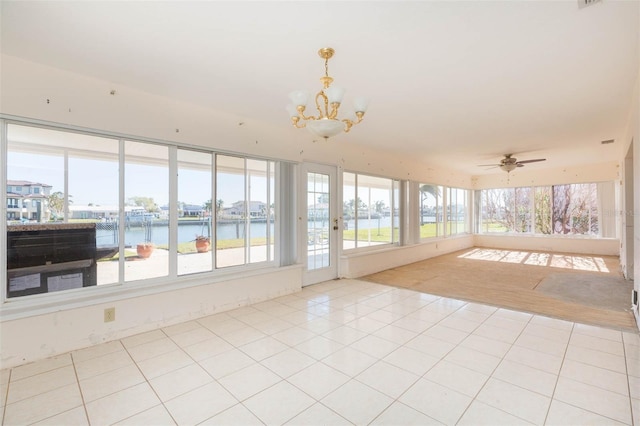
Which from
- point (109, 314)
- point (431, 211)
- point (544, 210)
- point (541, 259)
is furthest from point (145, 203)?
point (544, 210)

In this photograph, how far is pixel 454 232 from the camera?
955cm

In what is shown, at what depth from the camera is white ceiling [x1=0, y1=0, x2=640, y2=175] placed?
6.45 feet

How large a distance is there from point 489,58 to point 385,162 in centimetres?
403

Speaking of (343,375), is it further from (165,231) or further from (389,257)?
(389,257)

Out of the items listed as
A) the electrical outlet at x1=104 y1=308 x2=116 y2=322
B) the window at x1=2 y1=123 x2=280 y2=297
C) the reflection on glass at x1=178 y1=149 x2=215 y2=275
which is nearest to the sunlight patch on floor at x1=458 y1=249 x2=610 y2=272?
the window at x1=2 y1=123 x2=280 y2=297

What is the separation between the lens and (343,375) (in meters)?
2.33

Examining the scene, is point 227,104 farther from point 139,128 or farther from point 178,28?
point 178,28

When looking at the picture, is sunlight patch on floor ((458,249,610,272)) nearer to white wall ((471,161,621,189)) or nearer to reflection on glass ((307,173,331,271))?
white wall ((471,161,621,189))

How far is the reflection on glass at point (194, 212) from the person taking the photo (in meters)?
3.65

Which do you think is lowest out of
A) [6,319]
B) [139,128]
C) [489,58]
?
[6,319]

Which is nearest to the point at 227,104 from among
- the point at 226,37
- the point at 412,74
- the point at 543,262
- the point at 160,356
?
the point at 226,37

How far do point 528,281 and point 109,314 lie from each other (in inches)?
247

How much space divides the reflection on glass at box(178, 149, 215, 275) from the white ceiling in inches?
29.8

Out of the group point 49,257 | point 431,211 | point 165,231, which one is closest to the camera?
point 49,257
